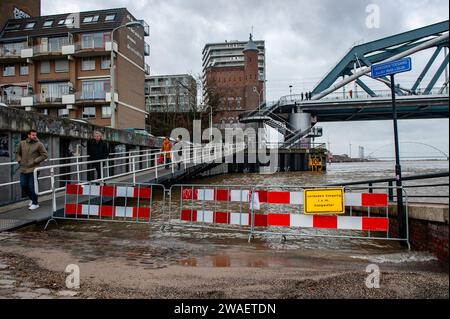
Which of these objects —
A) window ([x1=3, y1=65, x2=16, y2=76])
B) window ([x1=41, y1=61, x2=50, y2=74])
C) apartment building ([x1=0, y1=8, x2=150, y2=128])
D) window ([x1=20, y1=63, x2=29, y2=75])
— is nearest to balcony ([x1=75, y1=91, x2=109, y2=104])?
apartment building ([x1=0, y1=8, x2=150, y2=128])

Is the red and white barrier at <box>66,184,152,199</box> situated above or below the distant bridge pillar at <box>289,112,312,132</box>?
below

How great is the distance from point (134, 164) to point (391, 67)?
9.25 m

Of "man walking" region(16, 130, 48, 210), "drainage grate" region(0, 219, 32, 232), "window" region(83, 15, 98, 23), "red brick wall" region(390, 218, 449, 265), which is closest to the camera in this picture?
"red brick wall" region(390, 218, 449, 265)

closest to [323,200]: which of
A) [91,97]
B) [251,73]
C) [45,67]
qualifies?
[91,97]

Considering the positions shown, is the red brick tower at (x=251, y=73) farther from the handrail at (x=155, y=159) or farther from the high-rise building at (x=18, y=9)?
the handrail at (x=155, y=159)

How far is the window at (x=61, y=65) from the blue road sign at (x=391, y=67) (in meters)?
49.9

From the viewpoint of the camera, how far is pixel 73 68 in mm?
50312

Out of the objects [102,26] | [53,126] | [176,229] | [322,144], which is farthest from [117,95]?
[176,229]

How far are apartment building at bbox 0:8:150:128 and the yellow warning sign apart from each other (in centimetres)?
4424

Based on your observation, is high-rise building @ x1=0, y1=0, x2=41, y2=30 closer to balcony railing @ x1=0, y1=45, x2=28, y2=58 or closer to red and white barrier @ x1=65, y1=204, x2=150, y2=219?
balcony railing @ x1=0, y1=45, x2=28, y2=58

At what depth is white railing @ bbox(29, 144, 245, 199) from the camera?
35.0 feet

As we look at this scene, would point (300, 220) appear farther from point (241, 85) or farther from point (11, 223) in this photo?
point (241, 85)

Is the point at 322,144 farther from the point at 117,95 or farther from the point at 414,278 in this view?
the point at 414,278

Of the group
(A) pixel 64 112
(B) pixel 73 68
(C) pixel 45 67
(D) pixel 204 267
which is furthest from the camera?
(C) pixel 45 67
